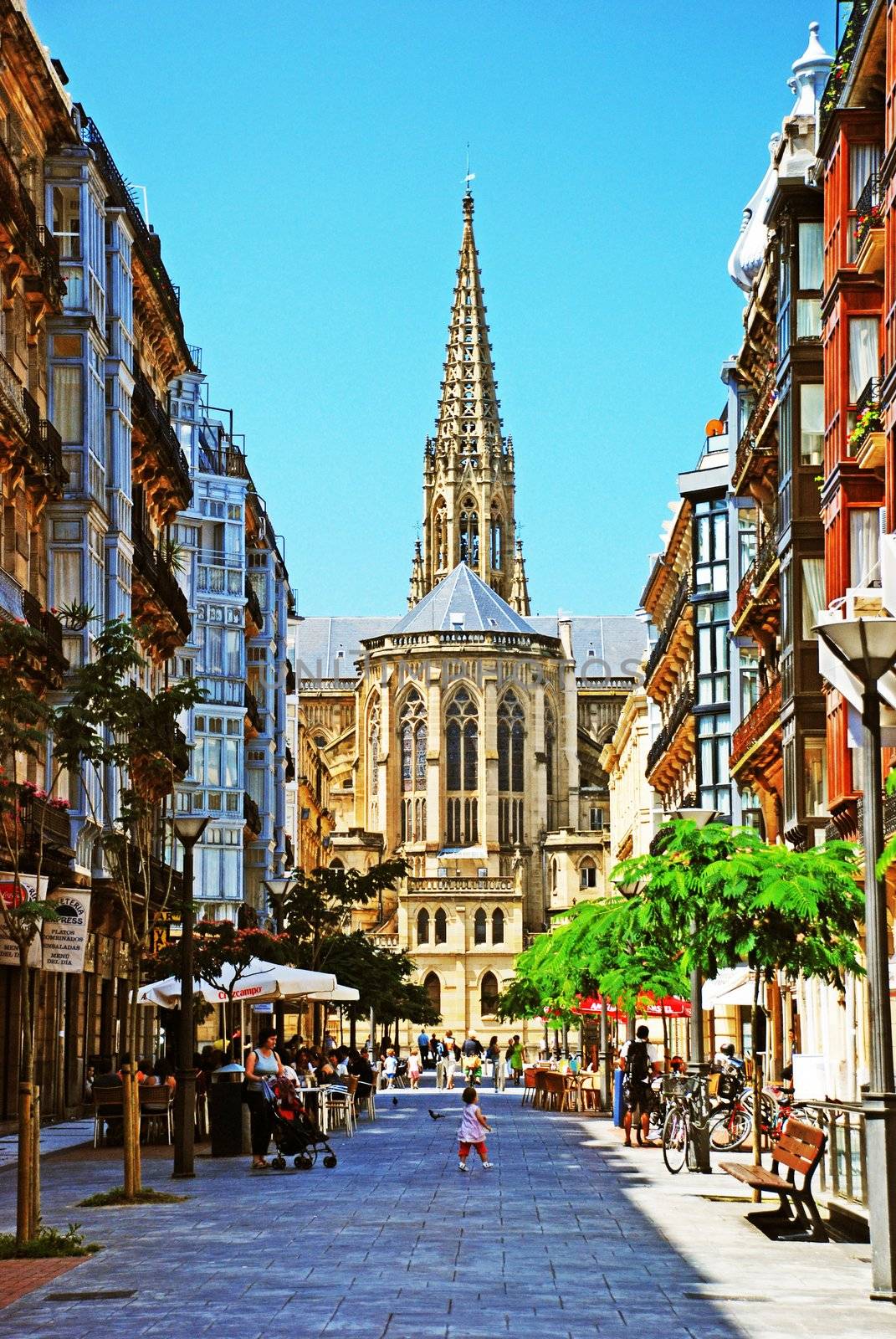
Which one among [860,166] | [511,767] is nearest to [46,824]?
[860,166]

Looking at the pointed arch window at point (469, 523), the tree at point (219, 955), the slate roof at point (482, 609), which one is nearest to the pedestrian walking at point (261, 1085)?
the tree at point (219, 955)

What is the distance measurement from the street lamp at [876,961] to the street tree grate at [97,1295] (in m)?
4.57

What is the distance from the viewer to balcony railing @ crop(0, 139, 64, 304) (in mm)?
33062

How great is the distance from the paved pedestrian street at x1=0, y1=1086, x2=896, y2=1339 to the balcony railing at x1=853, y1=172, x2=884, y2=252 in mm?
13044

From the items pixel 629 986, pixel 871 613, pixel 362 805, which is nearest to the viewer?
pixel 871 613

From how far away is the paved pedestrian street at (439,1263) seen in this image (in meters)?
12.9

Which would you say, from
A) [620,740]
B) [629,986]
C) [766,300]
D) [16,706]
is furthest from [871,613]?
[620,740]

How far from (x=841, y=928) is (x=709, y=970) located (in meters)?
1.51

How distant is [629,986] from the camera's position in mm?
40344

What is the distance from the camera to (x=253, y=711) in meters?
74.2

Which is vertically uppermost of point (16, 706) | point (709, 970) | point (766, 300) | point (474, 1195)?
point (766, 300)

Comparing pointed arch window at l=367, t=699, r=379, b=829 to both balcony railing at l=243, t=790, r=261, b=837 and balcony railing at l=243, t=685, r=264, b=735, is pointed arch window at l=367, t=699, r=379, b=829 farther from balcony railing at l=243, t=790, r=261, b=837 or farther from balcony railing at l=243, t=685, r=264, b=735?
balcony railing at l=243, t=790, r=261, b=837

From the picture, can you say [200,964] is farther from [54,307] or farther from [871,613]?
[871,613]

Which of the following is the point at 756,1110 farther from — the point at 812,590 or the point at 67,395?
the point at 67,395
